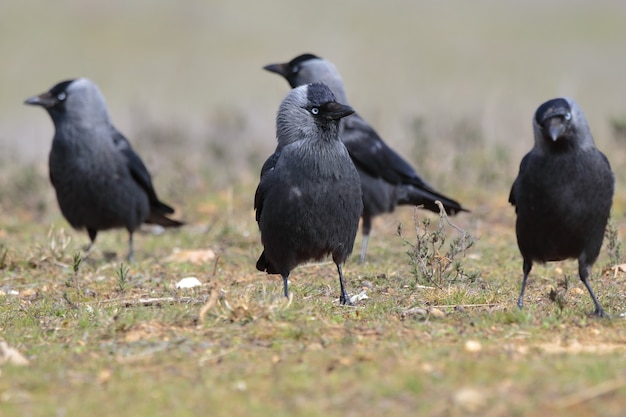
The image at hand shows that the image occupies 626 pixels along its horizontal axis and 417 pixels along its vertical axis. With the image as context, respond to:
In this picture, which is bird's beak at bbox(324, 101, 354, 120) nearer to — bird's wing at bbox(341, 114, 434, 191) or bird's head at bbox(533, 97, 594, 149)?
bird's head at bbox(533, 97, 594, 149)

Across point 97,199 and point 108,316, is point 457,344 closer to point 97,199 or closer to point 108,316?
point 108,316

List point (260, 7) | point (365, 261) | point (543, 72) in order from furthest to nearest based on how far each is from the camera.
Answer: point (260, 7), point (543, 72), point (365, 261)

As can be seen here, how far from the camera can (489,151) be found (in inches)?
512

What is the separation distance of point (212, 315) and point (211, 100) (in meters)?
25.2

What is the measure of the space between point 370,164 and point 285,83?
1723cm

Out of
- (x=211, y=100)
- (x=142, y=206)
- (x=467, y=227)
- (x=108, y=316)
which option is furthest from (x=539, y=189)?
(x=211, y=100)

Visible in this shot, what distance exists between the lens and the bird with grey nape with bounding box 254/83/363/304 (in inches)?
237

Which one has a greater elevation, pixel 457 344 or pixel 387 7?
pixel 387 7

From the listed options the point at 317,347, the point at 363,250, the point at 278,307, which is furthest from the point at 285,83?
the point at 317,347

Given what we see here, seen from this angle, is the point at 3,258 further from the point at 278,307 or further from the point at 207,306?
the point at 278,307

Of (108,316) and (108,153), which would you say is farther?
(108,153)

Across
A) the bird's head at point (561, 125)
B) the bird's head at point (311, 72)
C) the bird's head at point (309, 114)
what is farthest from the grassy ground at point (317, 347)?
the bird's head at point (311, 72)

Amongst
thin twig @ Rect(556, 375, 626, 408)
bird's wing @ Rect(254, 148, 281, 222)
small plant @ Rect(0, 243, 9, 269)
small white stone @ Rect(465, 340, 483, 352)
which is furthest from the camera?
small plant @ Rect(0, 243, 9, 269)

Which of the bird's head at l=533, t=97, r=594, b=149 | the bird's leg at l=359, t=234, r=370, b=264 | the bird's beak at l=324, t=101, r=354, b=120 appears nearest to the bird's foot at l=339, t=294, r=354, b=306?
the bird's beak at l=324, t=101, r=354, b=120
